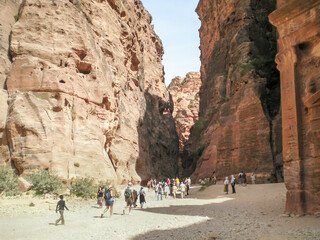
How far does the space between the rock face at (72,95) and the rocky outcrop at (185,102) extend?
34.9m

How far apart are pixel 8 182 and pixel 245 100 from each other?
2155 centimetres

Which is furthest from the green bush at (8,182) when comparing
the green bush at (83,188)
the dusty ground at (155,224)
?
the green bush at (83,188)

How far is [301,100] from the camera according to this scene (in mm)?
11992


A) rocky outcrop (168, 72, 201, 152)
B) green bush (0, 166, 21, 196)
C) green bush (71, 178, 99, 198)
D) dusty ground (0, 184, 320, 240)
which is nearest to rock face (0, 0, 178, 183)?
green bush (71, 178, 99, 198)

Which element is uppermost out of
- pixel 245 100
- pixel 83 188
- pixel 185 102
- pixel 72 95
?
pixel 185 102

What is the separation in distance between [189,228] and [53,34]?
19.9 meters

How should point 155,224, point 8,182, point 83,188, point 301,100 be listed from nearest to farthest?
point 155,224, point 301,100, point 8,182, point 83,188

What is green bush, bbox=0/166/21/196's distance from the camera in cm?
1584

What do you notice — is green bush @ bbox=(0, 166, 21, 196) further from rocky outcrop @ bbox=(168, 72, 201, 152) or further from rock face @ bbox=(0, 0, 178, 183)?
rocky outcrop @ bbox=(168, 72, 201, 152)

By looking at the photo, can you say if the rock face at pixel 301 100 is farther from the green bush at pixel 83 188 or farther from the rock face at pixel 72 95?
the rock face at pixel 72 95

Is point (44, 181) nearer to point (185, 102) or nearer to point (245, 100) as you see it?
point (245, 100)

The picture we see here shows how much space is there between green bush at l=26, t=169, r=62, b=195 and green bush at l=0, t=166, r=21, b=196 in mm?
926

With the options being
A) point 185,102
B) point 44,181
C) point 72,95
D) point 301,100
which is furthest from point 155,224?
point 185,102

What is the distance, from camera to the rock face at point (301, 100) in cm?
1109
